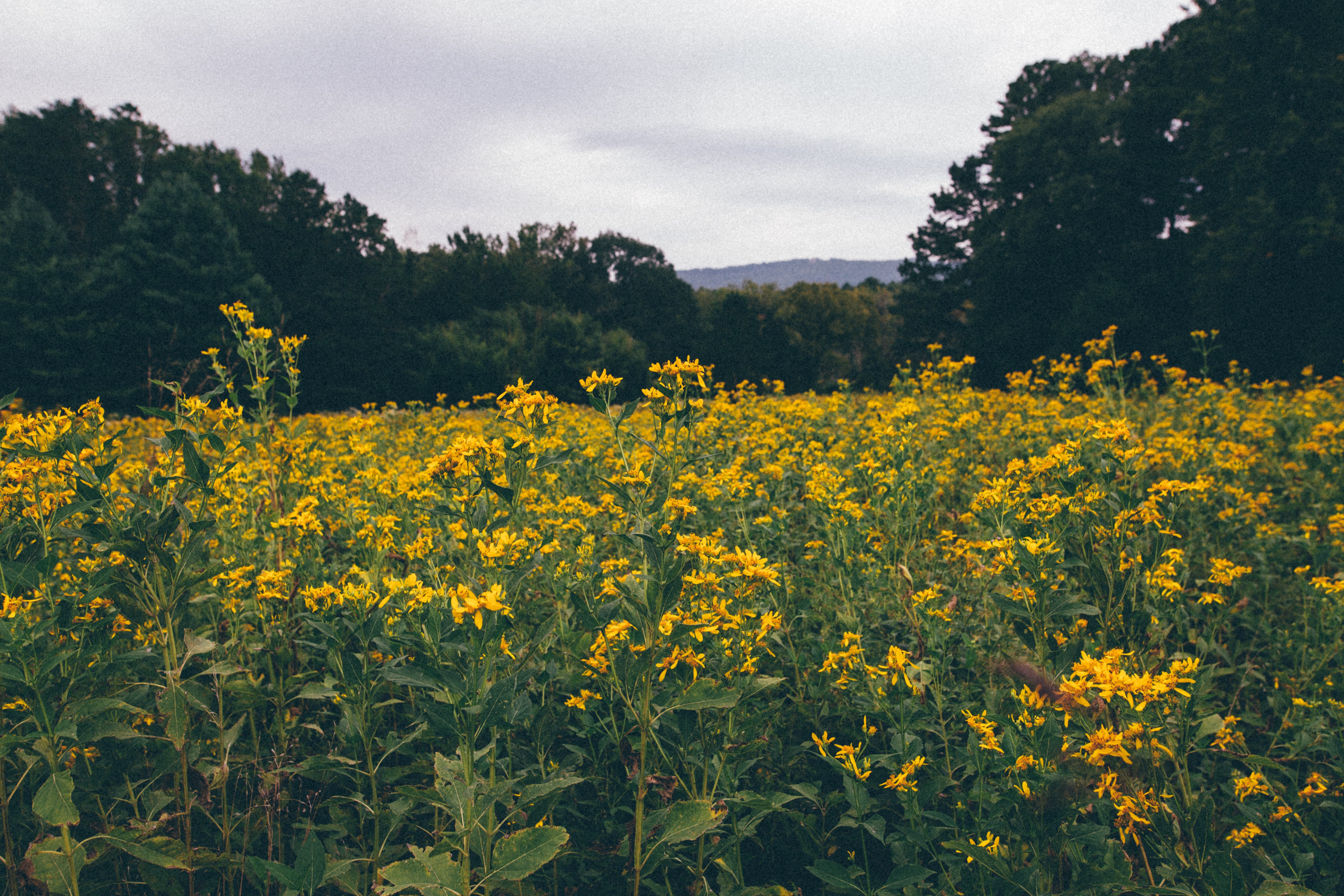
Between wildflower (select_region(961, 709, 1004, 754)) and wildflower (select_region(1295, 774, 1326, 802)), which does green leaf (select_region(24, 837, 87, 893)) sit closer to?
wildflower (select_region(1295, 774, 1326, 802))

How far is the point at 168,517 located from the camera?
73.5 inches

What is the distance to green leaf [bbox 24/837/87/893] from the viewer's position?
1.63 metres

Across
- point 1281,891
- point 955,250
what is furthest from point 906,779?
point 955,250

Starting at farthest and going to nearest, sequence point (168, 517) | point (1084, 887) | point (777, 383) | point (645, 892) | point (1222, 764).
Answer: point (777, 383) < point (1222, 764) < point (645, 892) < point (168, 517) < point (1084, 887)

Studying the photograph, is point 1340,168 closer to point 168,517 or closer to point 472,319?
point 168,517

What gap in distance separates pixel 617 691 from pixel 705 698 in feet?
1.71

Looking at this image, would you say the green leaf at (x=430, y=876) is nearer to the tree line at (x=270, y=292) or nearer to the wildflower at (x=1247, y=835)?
the wildflower at (x=1247, y=835)

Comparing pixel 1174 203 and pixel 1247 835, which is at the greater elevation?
pixel 1174 203

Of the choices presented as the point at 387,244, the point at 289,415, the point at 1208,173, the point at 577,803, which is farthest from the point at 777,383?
the point at 387,244

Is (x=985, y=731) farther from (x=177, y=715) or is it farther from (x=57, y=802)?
(x=57, y=802)

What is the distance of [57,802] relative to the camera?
1568mm

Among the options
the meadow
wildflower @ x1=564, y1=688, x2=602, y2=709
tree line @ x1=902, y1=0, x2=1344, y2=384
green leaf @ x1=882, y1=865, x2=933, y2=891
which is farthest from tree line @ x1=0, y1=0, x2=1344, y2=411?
green leaf @ x1=882, y1=865, x2=933, y2=891

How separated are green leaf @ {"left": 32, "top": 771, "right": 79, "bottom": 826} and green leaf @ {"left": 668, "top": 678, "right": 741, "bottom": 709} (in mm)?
1398

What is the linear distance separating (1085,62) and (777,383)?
38105 mm
